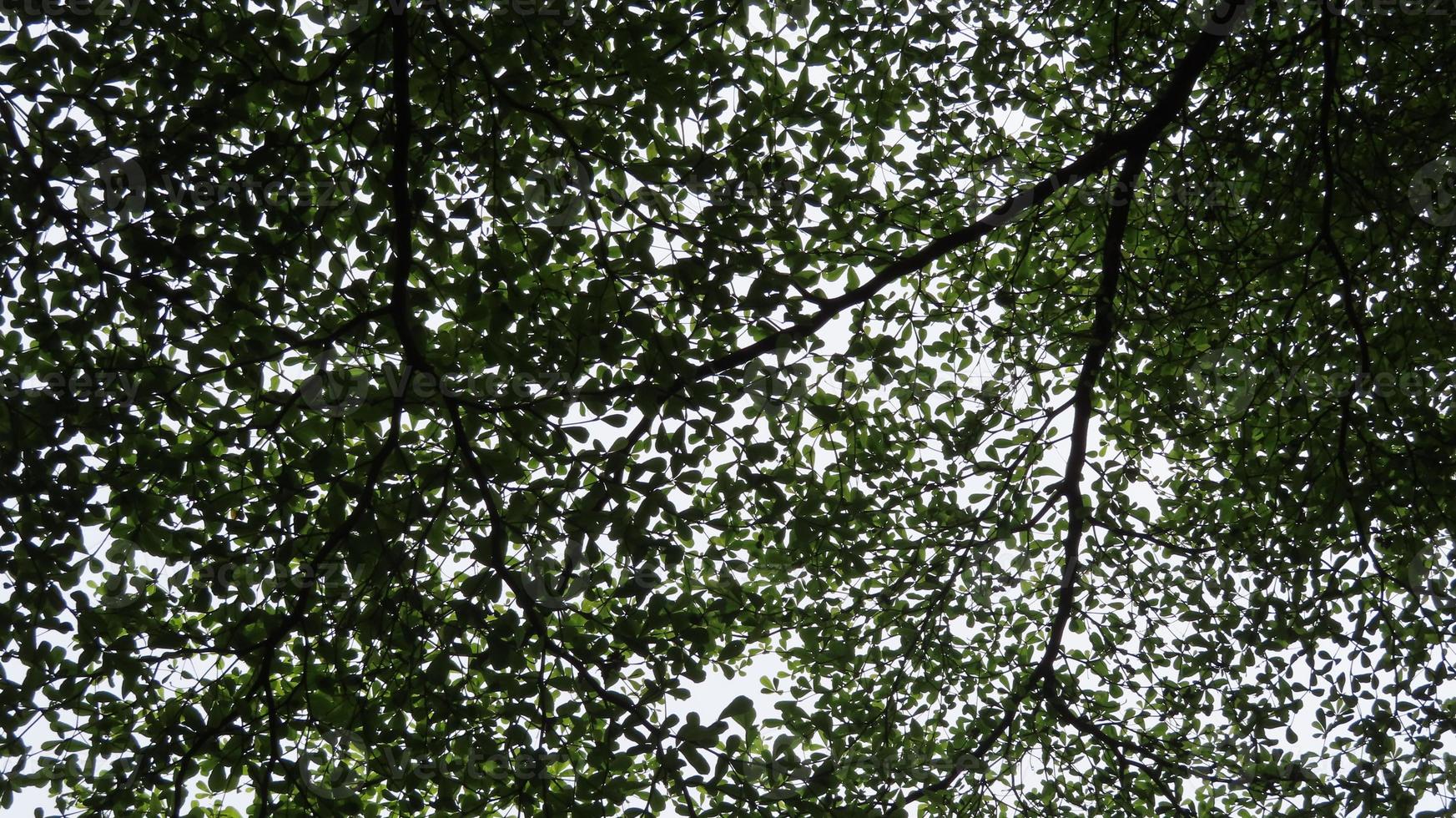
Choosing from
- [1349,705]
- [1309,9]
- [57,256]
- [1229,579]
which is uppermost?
[1309,9]

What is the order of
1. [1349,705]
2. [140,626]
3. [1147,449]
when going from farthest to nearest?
[1147,449] < [1349,705] < [140,626]

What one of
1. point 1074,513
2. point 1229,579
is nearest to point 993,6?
point 1074,513

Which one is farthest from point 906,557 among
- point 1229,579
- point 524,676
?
point 524,676

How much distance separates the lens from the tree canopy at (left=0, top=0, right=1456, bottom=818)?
3.62 m

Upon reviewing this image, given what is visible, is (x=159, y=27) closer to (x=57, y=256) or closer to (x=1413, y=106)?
(x=57, y=256)

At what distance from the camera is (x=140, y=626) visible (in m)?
3.77

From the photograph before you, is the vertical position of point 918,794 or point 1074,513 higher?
point 1074,513

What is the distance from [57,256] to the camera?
3518 mm

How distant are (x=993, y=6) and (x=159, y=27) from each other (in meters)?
4.44

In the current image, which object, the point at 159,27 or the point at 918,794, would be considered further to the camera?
the point at 918,794

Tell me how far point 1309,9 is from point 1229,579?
12.2 ft

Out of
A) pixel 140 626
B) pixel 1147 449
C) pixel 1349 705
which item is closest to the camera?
pixel 140 626

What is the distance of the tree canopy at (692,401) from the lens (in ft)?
11.9

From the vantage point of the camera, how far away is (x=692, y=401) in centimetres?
375
